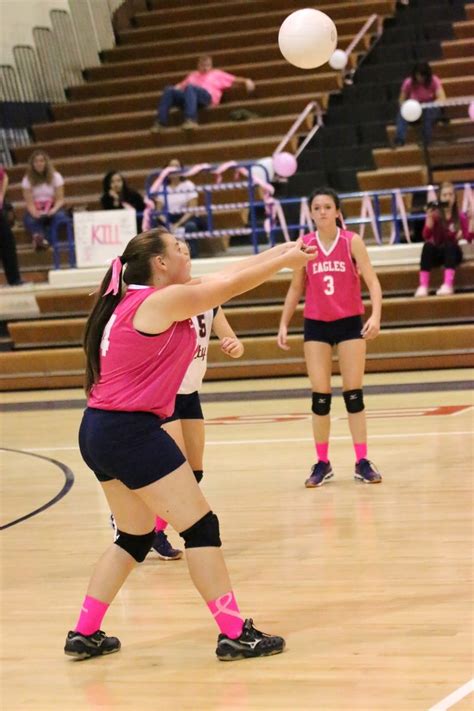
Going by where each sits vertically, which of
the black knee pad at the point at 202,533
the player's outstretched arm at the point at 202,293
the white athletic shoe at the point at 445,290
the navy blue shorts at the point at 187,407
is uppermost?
the player's outstretched arm at the point at 202,293

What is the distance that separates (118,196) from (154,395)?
32.0ft

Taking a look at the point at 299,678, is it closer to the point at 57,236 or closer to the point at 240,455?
the point at 240,455

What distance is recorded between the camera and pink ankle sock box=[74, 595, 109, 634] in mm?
4113

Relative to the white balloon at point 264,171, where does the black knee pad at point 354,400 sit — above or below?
below

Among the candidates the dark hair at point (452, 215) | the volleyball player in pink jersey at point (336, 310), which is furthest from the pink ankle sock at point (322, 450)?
the dark hair at point (452, 215)

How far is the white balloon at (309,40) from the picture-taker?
670 cm

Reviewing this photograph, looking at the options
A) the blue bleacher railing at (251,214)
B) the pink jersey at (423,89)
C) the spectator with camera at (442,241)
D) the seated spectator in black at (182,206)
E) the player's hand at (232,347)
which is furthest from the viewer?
the pink jersey at (423,89)

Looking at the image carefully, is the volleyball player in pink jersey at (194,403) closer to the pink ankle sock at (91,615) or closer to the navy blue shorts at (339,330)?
the pink ankle sock at (91,615)

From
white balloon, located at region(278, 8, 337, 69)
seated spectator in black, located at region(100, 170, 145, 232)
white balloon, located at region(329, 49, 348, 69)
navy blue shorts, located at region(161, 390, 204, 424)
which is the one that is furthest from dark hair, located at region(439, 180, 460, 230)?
navy blue shorts, located at region(161, 390, 204, 424)

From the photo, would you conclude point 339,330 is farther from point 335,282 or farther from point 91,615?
point 91,615

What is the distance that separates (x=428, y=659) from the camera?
3.79 metres

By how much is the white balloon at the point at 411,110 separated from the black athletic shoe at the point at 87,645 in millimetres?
10117

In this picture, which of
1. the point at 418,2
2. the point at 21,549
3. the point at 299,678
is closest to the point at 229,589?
the point at 299,678

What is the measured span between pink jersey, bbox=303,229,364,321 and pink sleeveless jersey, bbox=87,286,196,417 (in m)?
2.90
